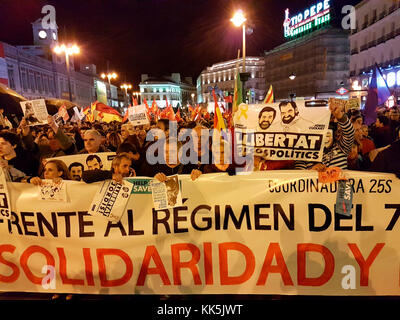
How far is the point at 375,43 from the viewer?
133ft

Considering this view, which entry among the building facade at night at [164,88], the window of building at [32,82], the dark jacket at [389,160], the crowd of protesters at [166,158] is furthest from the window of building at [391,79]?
the building facade at night at [164,88]

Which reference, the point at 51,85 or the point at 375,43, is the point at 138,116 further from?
the point at 51,85

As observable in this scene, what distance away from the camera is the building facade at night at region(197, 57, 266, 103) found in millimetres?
98625

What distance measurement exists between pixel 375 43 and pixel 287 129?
45.4 meters

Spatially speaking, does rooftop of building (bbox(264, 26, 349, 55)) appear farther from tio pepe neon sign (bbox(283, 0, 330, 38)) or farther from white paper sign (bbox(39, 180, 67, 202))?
white paper sign (bbox(39, 180, 67, 202))

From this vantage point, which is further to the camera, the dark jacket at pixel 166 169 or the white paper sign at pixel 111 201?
the dark jacket at pixel 166 169

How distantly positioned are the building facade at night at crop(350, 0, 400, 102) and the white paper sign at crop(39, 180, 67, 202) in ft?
109

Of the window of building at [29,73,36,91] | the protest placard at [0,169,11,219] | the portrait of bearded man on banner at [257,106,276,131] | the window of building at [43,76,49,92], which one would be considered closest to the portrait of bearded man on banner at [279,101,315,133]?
the portrait of bearded man on banner at [257,106,276,131]

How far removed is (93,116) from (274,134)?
931cm

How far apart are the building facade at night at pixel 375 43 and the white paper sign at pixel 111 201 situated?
108ft

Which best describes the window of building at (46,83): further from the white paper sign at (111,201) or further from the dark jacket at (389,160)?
the dark jacket at (389,160)

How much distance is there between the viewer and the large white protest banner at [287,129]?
10.7 feet

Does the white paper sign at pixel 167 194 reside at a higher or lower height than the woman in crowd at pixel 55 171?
lower

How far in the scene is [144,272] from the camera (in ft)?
10.4
